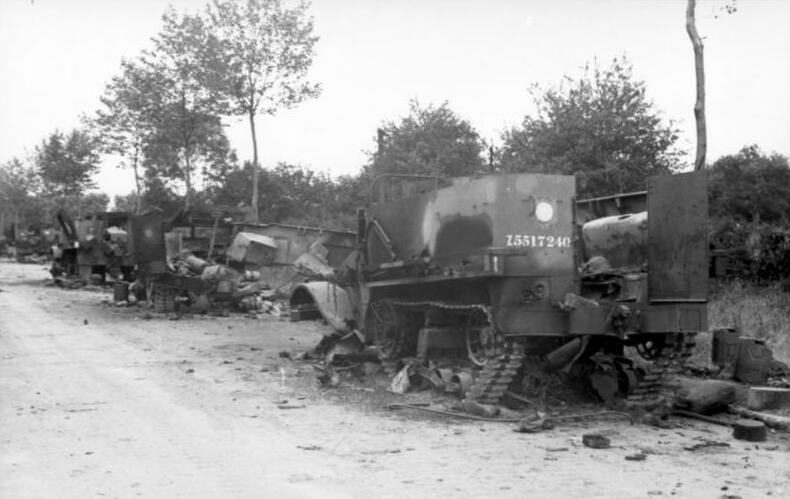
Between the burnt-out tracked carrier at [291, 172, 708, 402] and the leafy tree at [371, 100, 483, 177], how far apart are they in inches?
877

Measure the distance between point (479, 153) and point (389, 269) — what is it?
2597 cm

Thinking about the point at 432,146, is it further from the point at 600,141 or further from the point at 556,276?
the point at 556,276

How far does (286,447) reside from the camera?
7195 millimetres

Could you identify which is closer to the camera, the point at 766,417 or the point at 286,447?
the point at 286,447

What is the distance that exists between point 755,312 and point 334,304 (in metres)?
7.85

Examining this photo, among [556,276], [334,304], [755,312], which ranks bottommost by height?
[755,312]

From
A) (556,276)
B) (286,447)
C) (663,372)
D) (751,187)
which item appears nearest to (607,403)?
(663,372)

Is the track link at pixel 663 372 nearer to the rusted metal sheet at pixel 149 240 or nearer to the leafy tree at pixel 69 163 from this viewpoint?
the rusted metal sheet at pixel 149 240

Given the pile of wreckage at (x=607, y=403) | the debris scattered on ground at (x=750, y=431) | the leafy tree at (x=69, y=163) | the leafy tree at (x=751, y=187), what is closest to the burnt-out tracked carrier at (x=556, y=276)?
the pile of wreckage at (x=607, y=403)

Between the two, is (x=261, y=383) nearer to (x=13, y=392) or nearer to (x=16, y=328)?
(x=13, y=392)

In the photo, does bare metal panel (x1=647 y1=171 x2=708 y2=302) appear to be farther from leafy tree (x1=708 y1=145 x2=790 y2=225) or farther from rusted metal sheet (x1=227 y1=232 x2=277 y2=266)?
leafy tree (x1=708 y1=145 x2=790 y2=225)

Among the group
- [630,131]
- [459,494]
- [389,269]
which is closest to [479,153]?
[630,131]

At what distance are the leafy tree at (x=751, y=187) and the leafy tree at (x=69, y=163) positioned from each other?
36.8 m

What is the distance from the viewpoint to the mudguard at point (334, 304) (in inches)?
506
